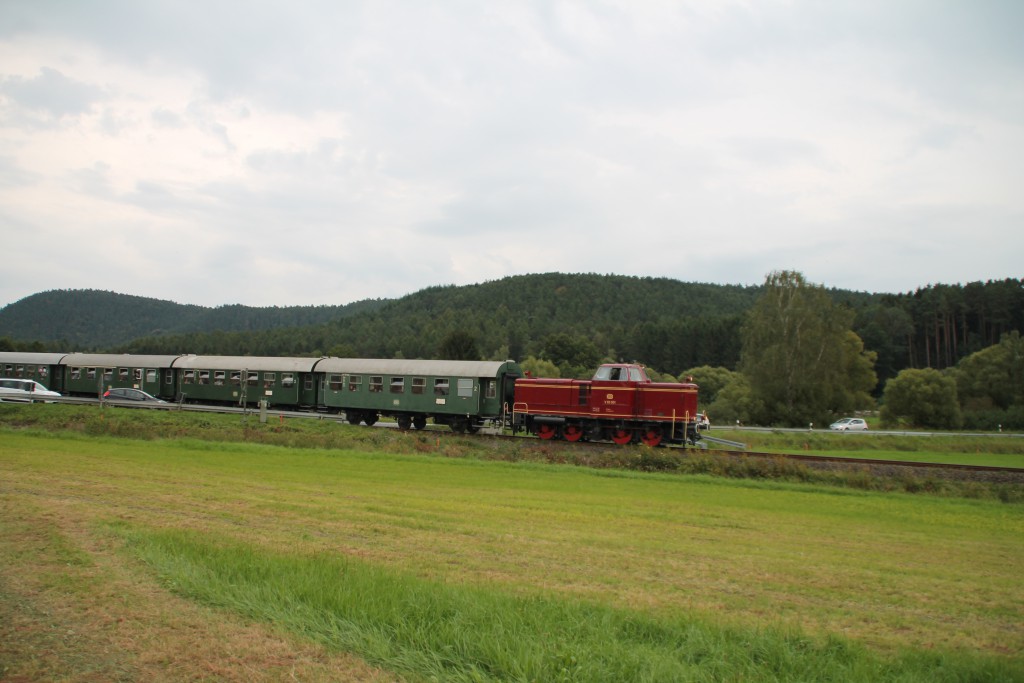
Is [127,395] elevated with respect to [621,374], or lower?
lower

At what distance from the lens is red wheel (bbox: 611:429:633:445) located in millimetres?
33000

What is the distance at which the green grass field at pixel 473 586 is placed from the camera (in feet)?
20.1

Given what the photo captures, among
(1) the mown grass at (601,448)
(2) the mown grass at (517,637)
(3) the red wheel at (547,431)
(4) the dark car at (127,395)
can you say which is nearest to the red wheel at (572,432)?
(3) the red wheel at (547,431)

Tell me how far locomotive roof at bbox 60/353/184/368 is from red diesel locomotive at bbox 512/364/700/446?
29.4m

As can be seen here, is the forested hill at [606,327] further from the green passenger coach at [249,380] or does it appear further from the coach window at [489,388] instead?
the coach window at [489,388]

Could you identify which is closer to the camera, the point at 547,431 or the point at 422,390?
the point at 547,431

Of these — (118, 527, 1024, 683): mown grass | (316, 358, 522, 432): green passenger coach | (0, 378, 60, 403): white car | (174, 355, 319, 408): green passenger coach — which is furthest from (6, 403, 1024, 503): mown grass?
(118, 527, 1024, 683): mown grass

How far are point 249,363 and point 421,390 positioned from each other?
14739 mm

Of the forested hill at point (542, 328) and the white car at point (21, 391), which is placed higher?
the forested hill at point (542, 328)

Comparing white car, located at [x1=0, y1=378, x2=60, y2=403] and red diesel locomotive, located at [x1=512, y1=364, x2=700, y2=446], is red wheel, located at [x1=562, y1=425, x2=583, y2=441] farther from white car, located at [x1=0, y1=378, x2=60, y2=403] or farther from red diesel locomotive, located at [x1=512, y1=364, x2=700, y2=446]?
white car, located at [x1=0, y1=378, x2=60, y2=403]

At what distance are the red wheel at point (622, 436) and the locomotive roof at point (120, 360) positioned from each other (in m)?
33.5

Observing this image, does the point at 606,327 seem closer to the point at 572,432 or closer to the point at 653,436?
the point at 572,432

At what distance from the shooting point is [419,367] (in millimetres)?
39219

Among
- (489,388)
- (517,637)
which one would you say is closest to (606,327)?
(489,388)
